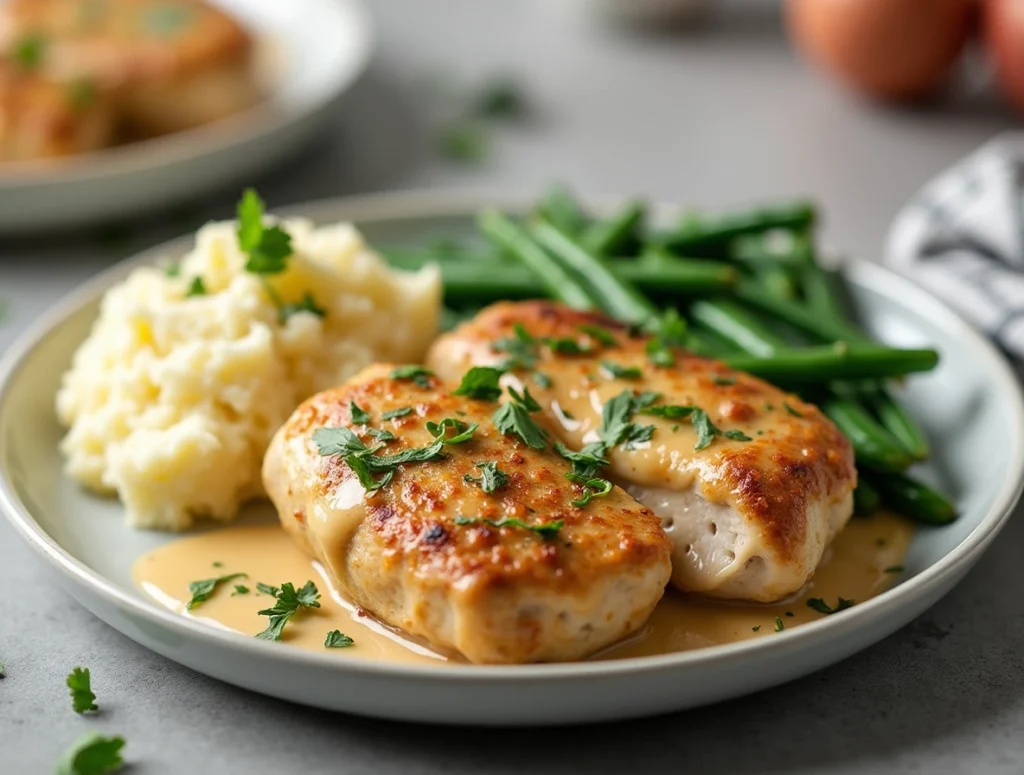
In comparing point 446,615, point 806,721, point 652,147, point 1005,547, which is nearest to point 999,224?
point 1005,547

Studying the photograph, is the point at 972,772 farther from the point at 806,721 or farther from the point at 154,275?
the point at 154,275

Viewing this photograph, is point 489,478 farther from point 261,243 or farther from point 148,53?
point 148,53

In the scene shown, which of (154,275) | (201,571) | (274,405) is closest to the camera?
(201,571)

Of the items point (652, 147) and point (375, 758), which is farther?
point (652, 147)

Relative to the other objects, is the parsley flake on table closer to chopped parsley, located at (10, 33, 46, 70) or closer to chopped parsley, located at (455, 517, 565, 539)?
chopped parsley, located at (455, 517, 565, 539)

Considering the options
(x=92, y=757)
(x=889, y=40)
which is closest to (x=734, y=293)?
(x=92, y=757)

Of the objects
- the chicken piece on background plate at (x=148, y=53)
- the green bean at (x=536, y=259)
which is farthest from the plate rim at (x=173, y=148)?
the green bean at (x=536, y=259)

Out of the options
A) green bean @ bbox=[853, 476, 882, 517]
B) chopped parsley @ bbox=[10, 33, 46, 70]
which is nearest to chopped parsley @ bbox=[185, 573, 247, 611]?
green bean @ bbox=[853, 476, 882, 517]
